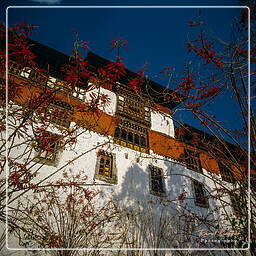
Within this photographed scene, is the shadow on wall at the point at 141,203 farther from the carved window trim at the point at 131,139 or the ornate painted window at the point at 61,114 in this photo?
the ornate painted window at the point at 61,114

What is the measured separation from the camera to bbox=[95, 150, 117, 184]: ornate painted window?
7238 mm

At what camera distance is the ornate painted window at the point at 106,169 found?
285 inches

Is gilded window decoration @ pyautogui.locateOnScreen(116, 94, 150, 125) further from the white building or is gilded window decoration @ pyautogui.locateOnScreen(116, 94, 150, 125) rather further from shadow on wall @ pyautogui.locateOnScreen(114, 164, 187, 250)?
shadow on wall @ pyautogui.locateOnScreen(114, 164, 187, 250)

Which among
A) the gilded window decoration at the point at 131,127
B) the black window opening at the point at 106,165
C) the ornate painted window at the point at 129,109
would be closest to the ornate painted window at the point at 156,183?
the gilded window decoration at the point at 131,127

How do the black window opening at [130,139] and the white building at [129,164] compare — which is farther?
the black window opening at [130,139]

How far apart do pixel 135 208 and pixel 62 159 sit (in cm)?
374

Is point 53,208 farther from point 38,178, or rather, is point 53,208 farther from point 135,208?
point 135,208

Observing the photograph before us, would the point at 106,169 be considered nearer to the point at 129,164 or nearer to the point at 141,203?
the point at 129,164

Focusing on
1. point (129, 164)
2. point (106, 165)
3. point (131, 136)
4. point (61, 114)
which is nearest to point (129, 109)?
point (131, 136)

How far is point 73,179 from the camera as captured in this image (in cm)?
645

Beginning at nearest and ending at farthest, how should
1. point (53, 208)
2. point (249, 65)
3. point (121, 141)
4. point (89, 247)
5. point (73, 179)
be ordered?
point (249, 65) < point (89, 247) < point (53, 208) < point (73, 179) < point (121, 141)

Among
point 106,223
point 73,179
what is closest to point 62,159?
point 73,179

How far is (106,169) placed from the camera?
765cm

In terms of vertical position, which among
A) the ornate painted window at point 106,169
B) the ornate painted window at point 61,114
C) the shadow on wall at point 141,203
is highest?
the ornate painted window at point 61,114
